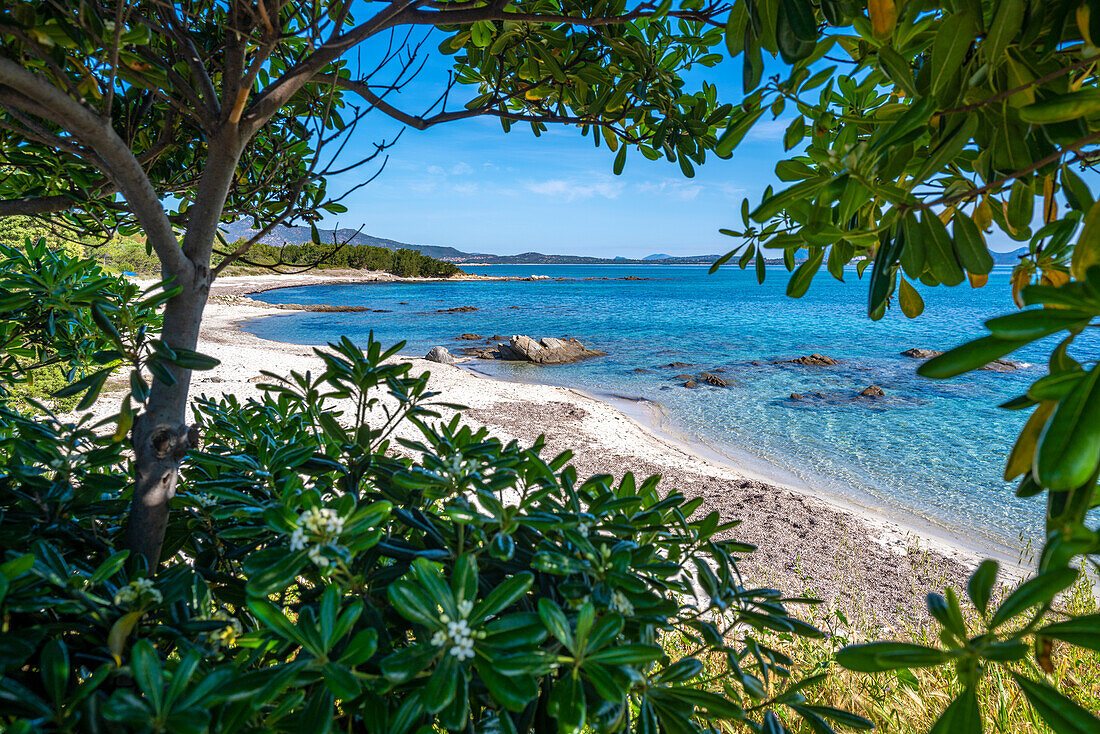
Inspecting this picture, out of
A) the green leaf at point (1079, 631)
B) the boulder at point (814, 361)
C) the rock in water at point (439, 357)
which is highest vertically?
the green leaf at point (1079, 631)

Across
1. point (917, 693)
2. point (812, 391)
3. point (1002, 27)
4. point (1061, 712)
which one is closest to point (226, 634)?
point (1061, 712)

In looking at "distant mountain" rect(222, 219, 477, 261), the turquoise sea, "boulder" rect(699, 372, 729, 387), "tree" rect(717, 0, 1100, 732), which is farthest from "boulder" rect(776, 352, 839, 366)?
"tree" rect(717, 0, 1100, 732)

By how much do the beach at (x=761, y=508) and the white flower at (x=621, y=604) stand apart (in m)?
1.26

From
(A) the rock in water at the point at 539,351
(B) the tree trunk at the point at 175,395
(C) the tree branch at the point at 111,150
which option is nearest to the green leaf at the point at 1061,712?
(B) the tree trunk at the point at 175,395

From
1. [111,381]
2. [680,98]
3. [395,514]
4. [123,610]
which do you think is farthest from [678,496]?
[111,381]

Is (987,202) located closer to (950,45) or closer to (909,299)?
(909,299)

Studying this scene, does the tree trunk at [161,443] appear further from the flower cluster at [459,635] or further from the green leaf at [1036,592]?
the green leaf at [1036,592]

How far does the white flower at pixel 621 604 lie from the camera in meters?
0.76

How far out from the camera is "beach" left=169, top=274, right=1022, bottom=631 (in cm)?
421

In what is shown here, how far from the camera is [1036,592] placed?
428 millimetres

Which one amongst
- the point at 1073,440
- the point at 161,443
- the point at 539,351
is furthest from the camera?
the point at 539,351

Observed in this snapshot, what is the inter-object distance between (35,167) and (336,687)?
1.97 metres

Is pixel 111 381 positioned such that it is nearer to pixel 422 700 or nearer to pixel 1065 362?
pixel 422 700

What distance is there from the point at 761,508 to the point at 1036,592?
571 cm
